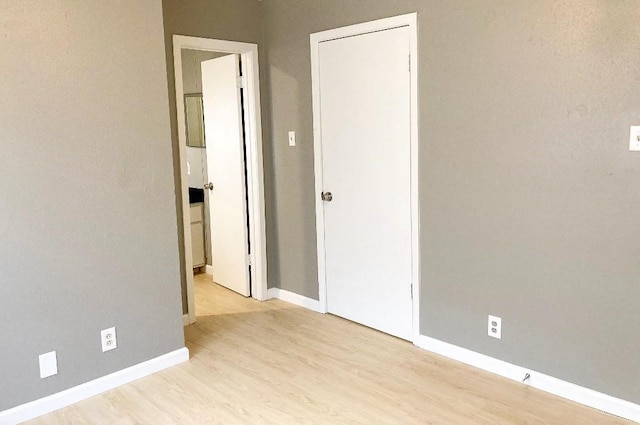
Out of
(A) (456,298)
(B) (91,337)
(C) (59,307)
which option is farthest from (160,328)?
(A) (456,298)

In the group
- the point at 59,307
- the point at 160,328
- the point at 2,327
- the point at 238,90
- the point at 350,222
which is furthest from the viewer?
the point at 238,90

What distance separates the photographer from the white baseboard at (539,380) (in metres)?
2.59

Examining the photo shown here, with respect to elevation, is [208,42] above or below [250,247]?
above

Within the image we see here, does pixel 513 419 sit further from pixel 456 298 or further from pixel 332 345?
pixel 332 345

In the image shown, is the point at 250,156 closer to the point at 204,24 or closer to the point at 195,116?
the point at 204,24

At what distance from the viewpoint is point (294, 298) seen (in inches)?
171

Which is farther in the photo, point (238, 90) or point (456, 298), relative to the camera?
point (238, 90)

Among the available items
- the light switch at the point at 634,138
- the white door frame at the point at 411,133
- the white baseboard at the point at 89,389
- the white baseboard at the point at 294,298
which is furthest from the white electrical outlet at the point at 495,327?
the white baseboard at the point at 89,389

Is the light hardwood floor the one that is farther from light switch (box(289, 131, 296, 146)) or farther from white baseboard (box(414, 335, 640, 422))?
light switch (box(289, 131, 296, 146))

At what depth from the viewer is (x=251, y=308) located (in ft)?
14.0

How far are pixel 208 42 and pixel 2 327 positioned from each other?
230cm

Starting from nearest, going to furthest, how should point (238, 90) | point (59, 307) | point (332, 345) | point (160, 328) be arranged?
point (59, 307), point (160, 328), point (332, 345), point (238, 90)

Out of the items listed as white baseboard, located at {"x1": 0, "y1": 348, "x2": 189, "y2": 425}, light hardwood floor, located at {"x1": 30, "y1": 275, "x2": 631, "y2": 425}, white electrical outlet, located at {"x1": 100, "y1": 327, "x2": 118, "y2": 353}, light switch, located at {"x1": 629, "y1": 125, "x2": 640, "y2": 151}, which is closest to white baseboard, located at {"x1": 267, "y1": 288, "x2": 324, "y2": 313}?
light hardwood floor, located at {"x1": 30, "y1": 275, "x2": 631, "y2": 425}

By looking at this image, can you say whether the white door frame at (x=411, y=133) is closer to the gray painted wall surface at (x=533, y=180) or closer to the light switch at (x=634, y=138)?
the gray painted wall surface at (x=533, y=180)
